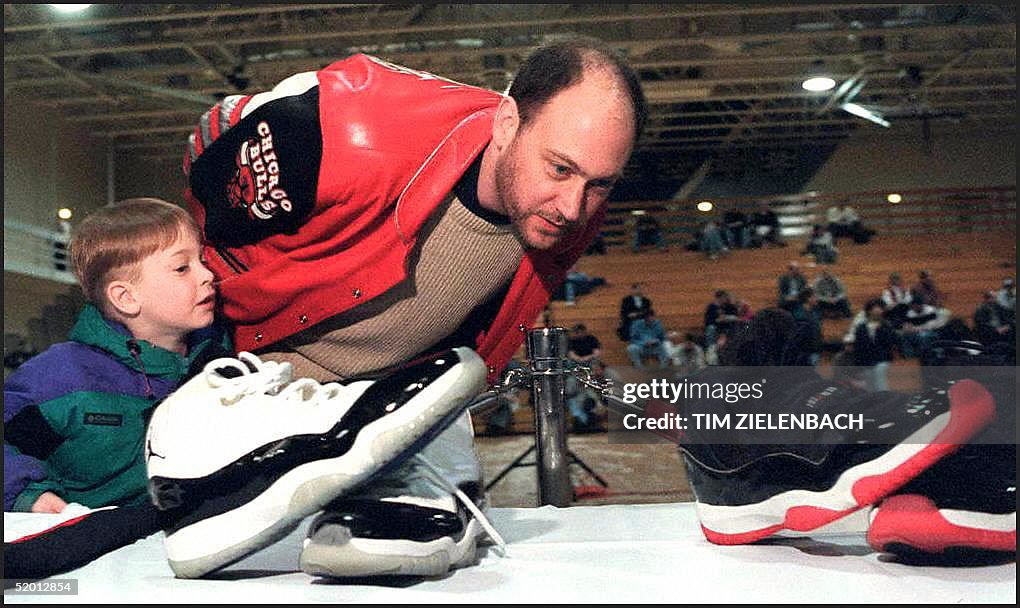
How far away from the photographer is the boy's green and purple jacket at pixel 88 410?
1025 mm

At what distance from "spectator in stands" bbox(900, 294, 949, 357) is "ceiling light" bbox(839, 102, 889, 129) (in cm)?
305

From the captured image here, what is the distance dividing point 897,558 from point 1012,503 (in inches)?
3.0

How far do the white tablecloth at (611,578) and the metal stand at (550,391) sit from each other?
1.70 feet

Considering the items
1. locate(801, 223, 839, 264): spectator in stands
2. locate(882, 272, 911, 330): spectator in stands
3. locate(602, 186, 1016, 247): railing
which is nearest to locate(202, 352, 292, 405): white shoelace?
locate(882, 272, 911, 330): spectator in stands

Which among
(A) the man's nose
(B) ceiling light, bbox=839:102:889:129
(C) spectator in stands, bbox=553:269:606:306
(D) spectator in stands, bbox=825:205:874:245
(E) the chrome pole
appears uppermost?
(B) ceiling light, bbox=839:102:889:129

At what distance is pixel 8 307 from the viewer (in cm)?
983

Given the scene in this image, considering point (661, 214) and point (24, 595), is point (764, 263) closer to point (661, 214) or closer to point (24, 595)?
point (661, 214)

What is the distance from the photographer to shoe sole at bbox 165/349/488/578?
0.55m

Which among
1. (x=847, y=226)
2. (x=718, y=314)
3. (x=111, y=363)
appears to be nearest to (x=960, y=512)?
(x=111, y=363)

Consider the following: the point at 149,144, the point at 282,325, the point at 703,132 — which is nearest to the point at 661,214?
the point at 703,132

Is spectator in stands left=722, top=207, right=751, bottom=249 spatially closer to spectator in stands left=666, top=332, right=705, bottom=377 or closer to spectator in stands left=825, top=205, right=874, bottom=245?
spectator in stands left=825, top=205, right=874, bottom=245

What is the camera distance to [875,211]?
12719mm

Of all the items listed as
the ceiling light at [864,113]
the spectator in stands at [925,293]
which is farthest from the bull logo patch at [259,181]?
the ceiling light at [864,113]

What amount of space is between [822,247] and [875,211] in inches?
99.8
